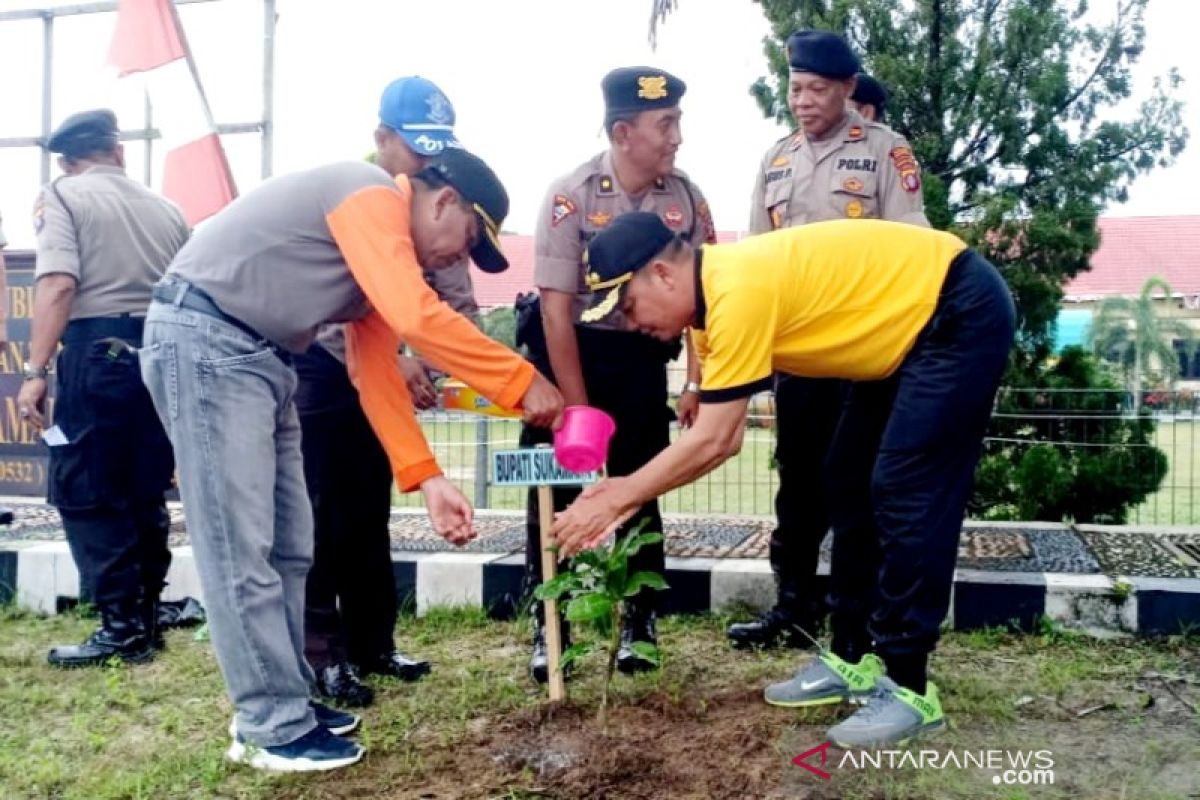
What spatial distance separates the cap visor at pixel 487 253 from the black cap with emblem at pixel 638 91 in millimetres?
821

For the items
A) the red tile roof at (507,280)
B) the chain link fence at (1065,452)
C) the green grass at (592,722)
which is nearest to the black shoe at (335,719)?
the green grass at (592,722)

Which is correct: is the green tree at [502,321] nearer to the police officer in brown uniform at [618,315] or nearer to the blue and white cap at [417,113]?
the police officer in brown uniform at [618,315]

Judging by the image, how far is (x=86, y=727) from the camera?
132 inches

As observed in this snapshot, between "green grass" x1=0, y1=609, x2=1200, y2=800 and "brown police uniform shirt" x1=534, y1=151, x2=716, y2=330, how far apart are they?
4.10 ft

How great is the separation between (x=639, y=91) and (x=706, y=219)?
534 millimetres

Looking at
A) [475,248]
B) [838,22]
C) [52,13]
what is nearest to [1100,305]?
[838,22]

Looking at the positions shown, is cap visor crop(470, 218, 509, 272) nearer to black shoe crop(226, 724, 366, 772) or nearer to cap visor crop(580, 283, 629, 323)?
cap visor crop(580, 283, 629, 323)

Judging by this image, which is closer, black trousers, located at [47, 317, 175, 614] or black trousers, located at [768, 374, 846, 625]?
black trousers, located at [768, 374, 846, 625]

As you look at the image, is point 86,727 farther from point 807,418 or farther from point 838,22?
point 838,22

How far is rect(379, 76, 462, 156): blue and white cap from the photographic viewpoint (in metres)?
3.20

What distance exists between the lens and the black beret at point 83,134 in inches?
169

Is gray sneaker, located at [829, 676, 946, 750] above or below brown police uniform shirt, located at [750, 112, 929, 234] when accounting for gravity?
below

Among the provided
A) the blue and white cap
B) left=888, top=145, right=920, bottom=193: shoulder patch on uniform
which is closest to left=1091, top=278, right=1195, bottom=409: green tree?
left=888, top=145, right=920, bottom=193: shoulder patch on uniform

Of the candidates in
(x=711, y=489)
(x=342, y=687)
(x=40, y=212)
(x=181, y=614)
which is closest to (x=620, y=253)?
(x=342, y=687)
